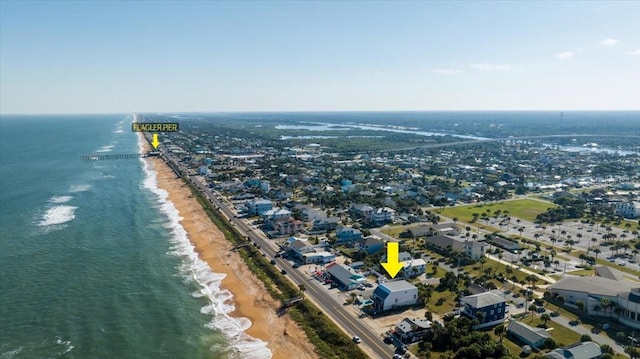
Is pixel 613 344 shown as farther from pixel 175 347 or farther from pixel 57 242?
pixel 57 242

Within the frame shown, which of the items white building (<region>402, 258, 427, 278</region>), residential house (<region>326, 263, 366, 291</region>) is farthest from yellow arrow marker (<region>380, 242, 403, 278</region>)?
residential house (<region>326, 263, 366, 291</region>)

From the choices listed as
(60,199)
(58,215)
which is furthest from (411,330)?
(60,199)

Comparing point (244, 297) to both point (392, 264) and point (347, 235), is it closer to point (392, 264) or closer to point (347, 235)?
point (392, 264)

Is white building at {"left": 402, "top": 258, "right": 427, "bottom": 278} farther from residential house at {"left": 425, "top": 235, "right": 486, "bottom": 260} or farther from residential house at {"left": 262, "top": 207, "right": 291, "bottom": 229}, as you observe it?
residential house at {"left": 262, "top": 207, "right": 291, "bottom": 229}

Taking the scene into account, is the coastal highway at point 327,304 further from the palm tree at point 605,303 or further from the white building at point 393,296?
the palm tree at point 605,303

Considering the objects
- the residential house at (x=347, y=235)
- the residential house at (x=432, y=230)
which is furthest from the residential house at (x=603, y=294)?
the residential house at (x=347, y=235)

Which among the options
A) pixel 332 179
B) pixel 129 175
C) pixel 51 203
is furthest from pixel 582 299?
pixel 129 175

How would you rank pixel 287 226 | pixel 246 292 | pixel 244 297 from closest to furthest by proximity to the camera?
pixel 244 297
pixel 246 292
pixel 287 226
